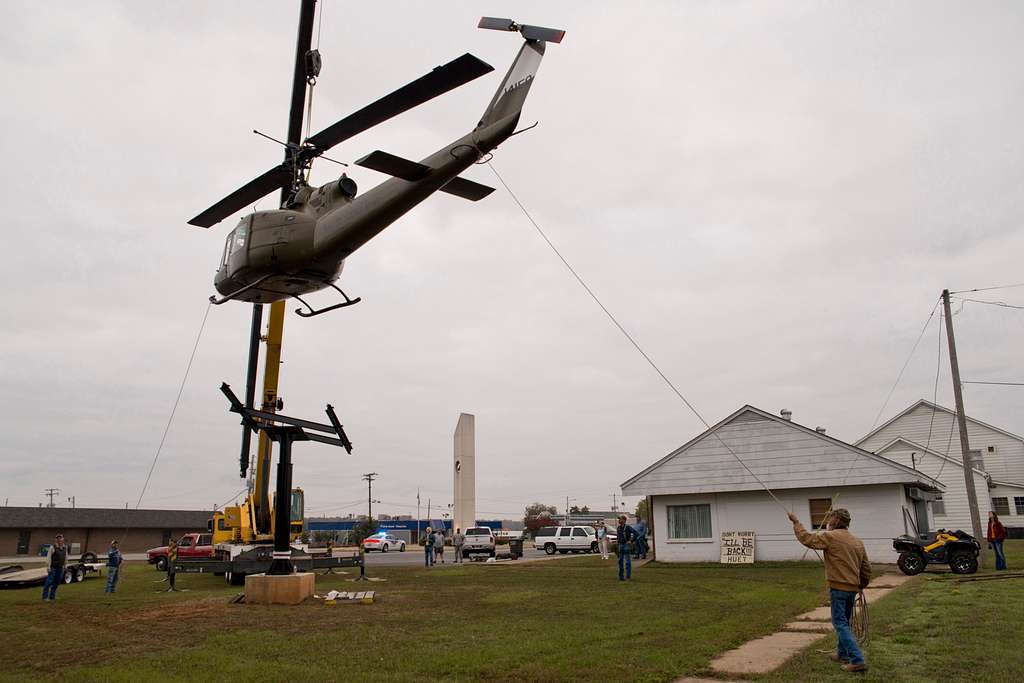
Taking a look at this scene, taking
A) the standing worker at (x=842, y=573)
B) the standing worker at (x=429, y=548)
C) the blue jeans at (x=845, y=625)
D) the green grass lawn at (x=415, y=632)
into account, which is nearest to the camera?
the blue jeans at (x=845, y=625)

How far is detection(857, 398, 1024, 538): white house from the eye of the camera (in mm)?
39156

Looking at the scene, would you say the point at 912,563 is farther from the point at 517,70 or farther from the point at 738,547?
the point at 517,70

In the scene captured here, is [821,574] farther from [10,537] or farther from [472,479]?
[10,537]

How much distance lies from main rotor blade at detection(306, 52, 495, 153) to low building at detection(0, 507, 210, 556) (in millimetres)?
51736

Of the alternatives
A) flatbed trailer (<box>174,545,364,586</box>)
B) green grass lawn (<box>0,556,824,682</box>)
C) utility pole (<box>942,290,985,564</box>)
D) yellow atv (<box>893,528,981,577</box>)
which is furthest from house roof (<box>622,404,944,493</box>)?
flatbed trailer (<box>174,545,364,586</box>)

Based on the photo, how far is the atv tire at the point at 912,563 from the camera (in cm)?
1878

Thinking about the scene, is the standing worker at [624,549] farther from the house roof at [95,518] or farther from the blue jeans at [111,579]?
the house roof at [95,518]

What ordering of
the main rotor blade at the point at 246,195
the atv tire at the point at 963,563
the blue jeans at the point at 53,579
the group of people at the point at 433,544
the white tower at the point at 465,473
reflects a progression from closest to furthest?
the main rotor blade at the point at 246,195 → the blue jeans at the point at 53,579 → the atv tire at the point at 963,563 → the group of people at the point at 433,544 → the white tower at the point at 465,473

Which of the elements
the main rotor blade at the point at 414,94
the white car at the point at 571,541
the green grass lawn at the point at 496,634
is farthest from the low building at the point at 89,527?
the main rotor blade at the point at 414,94

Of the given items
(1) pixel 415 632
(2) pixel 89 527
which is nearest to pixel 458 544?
(1) pixel 415 632

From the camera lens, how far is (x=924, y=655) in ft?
25.5

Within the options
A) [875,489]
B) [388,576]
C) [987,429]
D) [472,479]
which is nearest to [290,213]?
[388,576]

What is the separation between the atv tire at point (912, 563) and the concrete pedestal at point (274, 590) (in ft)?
48.6

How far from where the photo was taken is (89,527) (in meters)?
58.8
